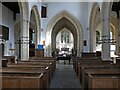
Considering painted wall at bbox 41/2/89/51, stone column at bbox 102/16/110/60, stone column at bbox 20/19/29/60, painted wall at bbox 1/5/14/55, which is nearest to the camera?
stone column at bbox 102/16/110/60

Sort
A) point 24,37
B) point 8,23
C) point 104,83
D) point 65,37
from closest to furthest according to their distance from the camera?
1. point 104,83
2. point 24,37
3. point 8,23
4. point 65,37

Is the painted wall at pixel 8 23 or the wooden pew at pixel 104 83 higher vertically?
the painted wall at pixel 8 23

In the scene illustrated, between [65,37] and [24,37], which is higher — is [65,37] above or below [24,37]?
above

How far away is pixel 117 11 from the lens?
1866 cm

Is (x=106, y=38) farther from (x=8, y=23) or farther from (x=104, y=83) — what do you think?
(x=8, y=23)

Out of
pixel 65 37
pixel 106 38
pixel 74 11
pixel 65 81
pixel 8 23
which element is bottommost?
pixel 65 81

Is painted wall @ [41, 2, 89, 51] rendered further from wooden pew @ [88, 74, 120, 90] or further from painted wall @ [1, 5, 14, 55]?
wooden pew @ [88, 74, 120, 90]

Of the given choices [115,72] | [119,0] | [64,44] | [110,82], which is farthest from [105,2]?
[64,44]

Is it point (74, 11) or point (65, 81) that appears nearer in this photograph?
point (65, 81)

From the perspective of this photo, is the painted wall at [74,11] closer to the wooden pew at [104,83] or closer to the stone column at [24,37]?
the stone column at [24,37]

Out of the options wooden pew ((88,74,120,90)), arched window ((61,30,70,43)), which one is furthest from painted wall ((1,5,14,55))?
arched window ((61,30,70,43))

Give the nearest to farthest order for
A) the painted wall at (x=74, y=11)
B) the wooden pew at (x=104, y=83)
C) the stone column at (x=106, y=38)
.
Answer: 1. the wooden pew at (x=104, y=83)
2. the stone column at (x=106, y=38)
3. the painted wall at (x=74, y=11)

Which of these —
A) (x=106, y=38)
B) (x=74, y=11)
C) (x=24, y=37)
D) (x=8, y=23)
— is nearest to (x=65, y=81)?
(x=106, y=38)

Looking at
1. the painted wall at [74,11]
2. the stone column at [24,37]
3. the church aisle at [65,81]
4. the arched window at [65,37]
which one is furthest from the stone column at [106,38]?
the arched window at [65,37]
